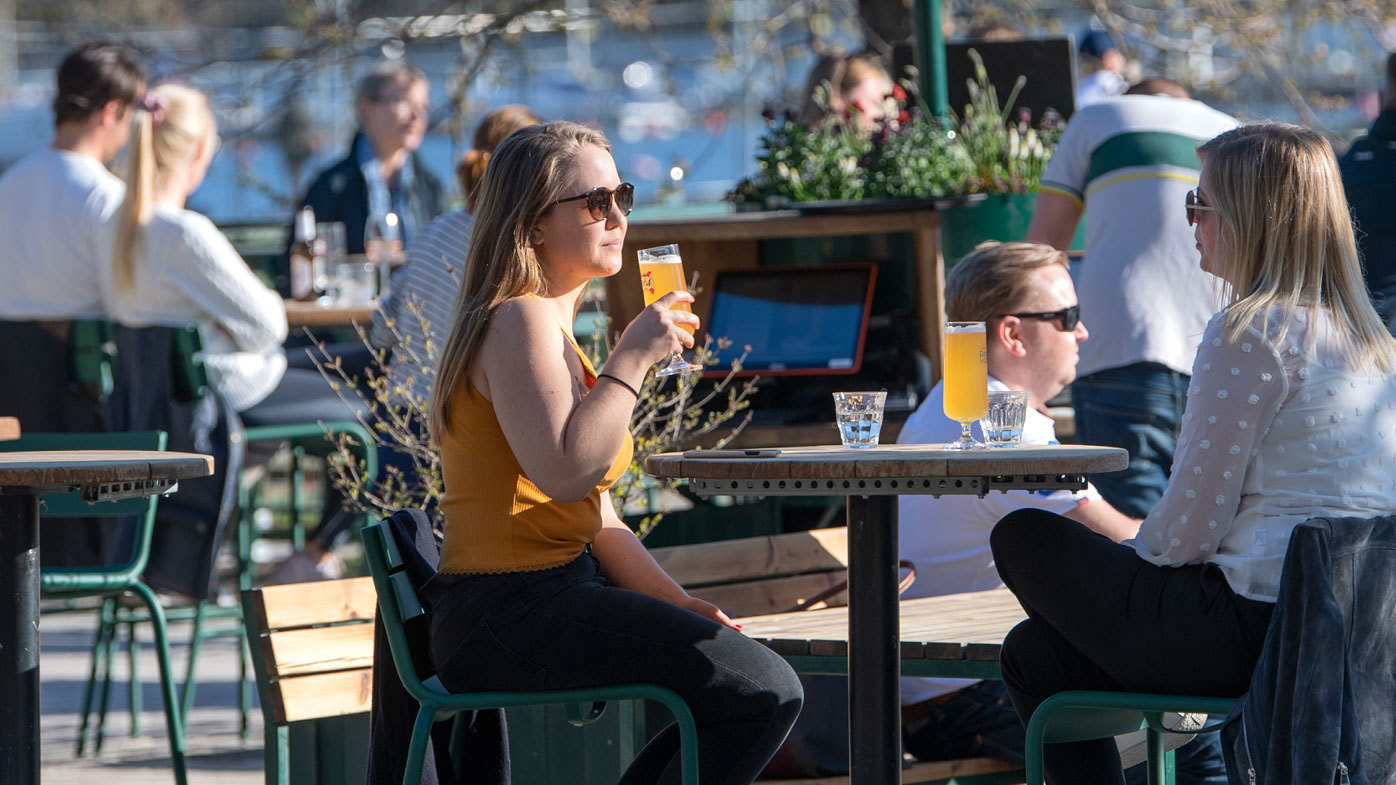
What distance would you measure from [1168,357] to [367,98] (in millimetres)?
4277

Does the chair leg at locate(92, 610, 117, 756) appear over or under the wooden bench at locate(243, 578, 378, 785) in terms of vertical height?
under

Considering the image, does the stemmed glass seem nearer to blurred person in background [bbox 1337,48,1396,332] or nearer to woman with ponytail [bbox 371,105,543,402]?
woman with ponytail [bbox 371,105,543,402]

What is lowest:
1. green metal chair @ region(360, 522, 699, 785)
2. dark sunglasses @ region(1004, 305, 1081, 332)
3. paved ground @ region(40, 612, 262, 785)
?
paved ground @ region(40, 612, 262, 785)

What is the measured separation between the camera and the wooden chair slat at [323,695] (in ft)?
11.3

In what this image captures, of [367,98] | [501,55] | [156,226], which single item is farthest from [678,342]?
[501,55]

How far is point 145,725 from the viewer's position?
549 centimetres

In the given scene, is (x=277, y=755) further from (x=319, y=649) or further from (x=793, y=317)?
(x=793, y=317)

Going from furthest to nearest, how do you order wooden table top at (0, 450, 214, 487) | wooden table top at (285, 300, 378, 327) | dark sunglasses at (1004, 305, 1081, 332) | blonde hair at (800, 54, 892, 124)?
blonde hair at (800, 54, 892, 124) < wooden table top at (285, 300, 378, 327) < dark sunglasses at (1004, 305, 1081, 332) < wooden table top at (0, 450, 214, 487)

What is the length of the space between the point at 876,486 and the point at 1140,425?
2219 millimetres

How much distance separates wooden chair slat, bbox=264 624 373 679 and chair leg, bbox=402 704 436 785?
0.83 meters

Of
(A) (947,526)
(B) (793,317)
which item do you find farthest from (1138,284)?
(A) (947,526)

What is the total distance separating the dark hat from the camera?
8.09 m

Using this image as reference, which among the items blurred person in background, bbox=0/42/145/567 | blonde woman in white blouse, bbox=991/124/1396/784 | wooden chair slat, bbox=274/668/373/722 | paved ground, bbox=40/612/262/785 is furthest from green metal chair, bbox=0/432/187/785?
blonde woman in white blouse, bbox=991/124/1396/784

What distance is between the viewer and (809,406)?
192 inches
